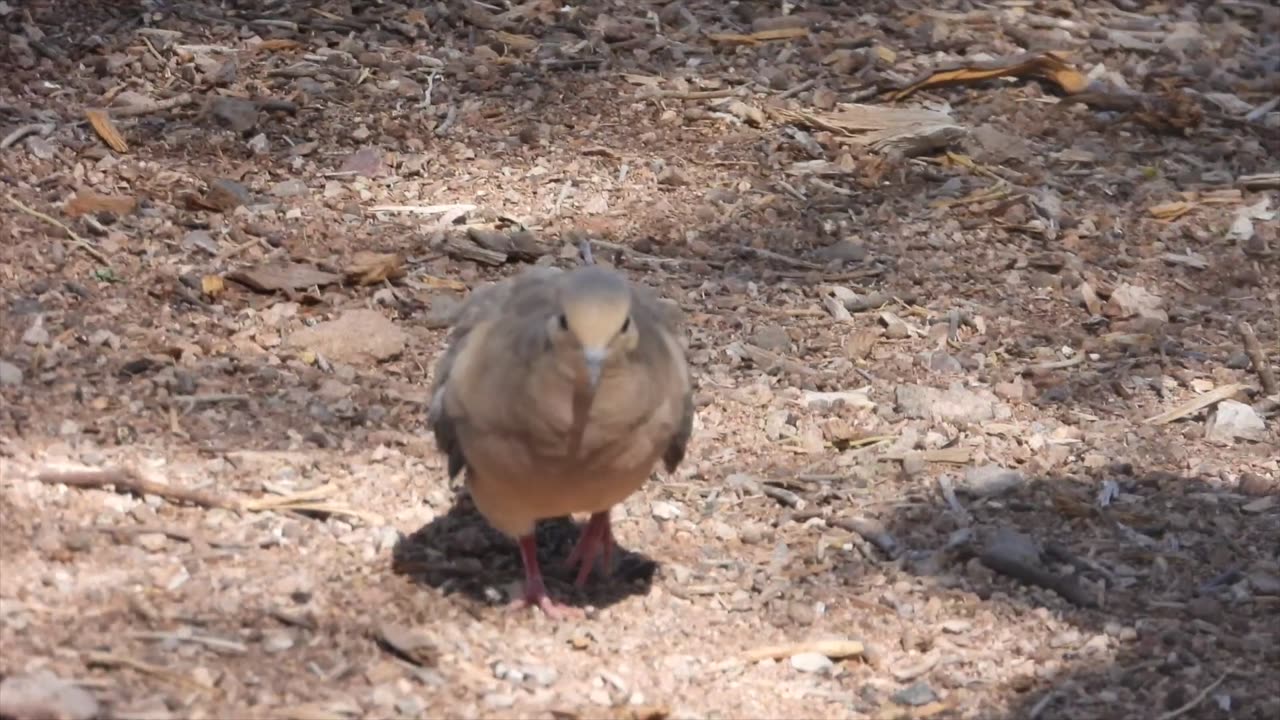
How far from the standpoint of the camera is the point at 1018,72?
323 inches

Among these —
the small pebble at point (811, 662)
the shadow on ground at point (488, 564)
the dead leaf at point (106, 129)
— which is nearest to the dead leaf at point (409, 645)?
the shadow on ground at point (488, 564)

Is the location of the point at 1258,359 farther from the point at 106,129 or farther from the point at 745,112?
the point at 106,129

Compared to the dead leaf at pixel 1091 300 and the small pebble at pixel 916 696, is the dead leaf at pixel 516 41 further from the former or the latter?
the small pebble at pixel 916 696

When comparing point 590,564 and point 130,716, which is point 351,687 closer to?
point 130,716

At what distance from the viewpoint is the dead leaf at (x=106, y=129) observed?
684 centimetres

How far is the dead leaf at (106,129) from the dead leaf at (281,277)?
980 mm

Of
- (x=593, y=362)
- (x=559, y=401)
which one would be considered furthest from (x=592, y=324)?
(x=559, y=401)

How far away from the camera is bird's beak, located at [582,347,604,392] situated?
13.5 ft

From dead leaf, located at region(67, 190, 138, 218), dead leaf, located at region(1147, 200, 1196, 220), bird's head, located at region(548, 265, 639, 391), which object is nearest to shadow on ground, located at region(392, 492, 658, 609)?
bird's head, located at region(548, 265, 639, 391)

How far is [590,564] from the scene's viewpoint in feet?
16.2

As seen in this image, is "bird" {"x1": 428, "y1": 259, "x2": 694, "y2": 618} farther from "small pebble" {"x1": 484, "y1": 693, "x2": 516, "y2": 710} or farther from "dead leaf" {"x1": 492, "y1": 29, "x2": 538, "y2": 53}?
"dead leaf" {"x1": 492, "y1": 29, "x2": 538, "y2": 53}

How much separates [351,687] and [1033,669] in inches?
68.7

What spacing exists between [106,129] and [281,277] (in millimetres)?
1219

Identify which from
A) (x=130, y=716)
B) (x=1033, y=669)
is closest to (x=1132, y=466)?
(x=1033, y=669)
